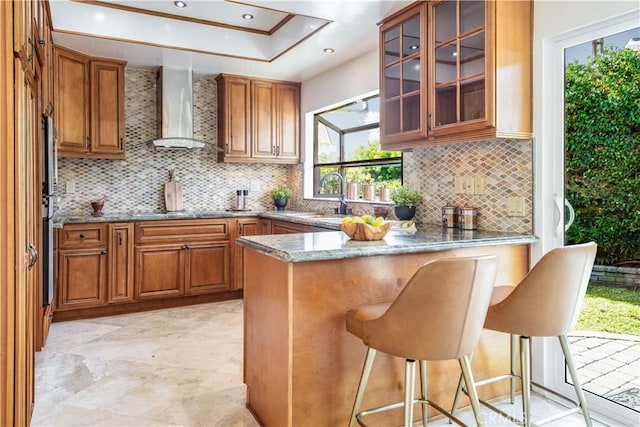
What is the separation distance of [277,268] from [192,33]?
2896 mm

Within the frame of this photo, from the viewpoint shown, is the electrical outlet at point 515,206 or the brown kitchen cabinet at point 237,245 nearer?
the electrical outlet at point 515,206

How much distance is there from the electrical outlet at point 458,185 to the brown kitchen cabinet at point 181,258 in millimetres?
2525

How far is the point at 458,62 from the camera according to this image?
2.56 metres

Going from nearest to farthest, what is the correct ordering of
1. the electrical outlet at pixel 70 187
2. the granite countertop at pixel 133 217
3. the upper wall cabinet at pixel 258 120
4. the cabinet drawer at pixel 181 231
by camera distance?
the granite countertop at pixel 133 217
the cabinet drawer at pixel 181 231
the electrical outlet at pixel 70 187
the upper wall cabinet at pixel 258 120

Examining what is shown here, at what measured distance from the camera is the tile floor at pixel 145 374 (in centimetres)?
228

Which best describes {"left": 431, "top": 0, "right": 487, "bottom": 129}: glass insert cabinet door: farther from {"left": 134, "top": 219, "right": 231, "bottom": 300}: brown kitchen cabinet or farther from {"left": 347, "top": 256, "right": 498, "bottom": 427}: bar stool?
{"left": 134, "top": 219, "right": 231, "bottom": 300}: brown kitchen cabinet

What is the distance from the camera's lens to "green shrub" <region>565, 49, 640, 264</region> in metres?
2.16

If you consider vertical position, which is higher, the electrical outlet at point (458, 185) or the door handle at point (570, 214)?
the electrical outlet at point (458, 185)

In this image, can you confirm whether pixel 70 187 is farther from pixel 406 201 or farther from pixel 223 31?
pixel 406 201

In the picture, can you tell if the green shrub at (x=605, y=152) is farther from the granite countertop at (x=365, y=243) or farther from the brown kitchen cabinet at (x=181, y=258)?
the brown kitchen cabinet at (x=181, y=258)

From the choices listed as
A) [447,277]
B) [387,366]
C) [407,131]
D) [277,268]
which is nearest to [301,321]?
[277,268]

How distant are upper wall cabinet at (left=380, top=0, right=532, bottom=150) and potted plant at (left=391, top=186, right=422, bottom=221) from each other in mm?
397

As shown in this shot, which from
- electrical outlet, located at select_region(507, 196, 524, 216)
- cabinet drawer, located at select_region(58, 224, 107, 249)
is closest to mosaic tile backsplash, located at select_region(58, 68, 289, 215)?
cabinet drawer, located at select_region(58, 224, 107, 249)

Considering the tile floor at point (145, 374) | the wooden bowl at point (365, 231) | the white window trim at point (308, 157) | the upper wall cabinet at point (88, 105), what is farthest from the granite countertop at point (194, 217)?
the wooden bowl at point (365, 231)
